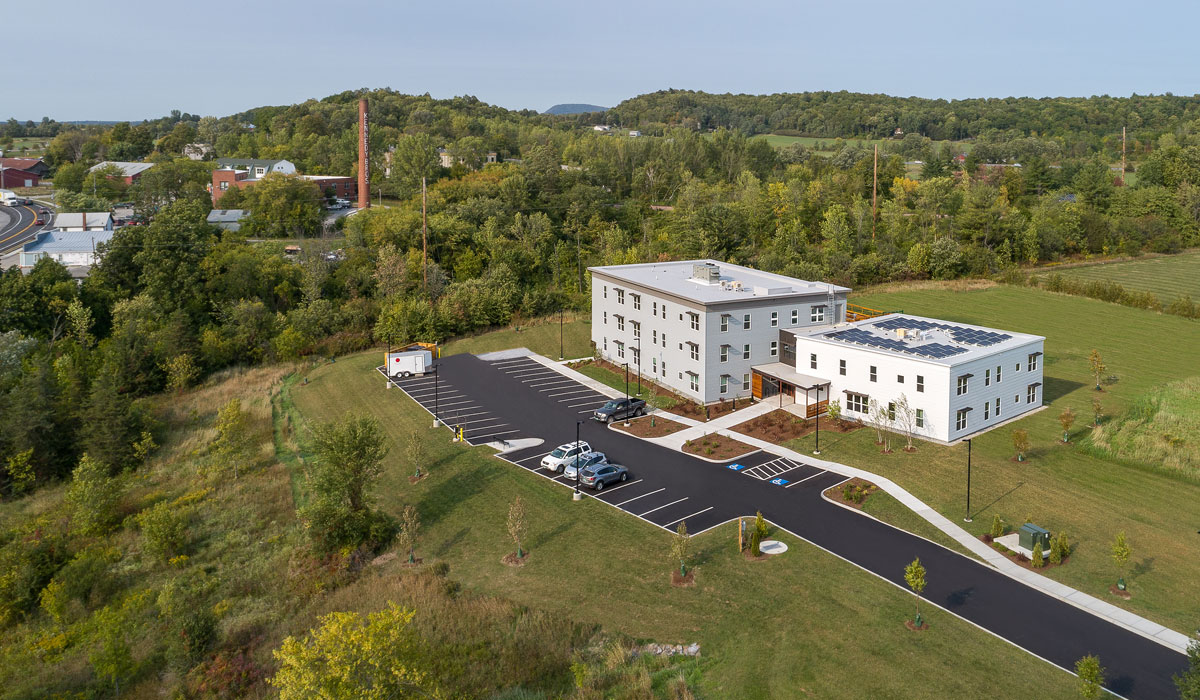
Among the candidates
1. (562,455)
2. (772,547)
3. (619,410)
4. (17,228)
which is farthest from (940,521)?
(17,228)

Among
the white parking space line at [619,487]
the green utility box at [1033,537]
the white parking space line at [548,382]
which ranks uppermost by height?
the white parking space line at [548,382]

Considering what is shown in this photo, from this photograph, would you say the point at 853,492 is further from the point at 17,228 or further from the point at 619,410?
the point at 17,228

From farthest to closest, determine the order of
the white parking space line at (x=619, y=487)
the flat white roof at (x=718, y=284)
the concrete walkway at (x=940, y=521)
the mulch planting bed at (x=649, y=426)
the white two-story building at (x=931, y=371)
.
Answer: the flat white roof at (x=718, y=284), the mulch planting bed at (x=649, y=426), the white two-story building at (x=931, y=371), the white parking space line at (x=619, y=487), the concrete walkway at (x=940, y=521)

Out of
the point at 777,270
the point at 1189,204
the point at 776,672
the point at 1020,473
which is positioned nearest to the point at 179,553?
the point at 776,672

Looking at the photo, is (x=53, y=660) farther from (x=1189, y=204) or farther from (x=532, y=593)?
(x=1189, y=204)

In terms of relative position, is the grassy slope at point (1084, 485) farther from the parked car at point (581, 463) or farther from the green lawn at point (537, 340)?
the green lawn at point (537, 340)

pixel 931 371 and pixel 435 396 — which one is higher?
pixel 931 371

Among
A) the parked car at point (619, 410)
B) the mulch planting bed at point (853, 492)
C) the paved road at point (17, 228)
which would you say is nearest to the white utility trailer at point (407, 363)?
the parked car at point (619, 410)
